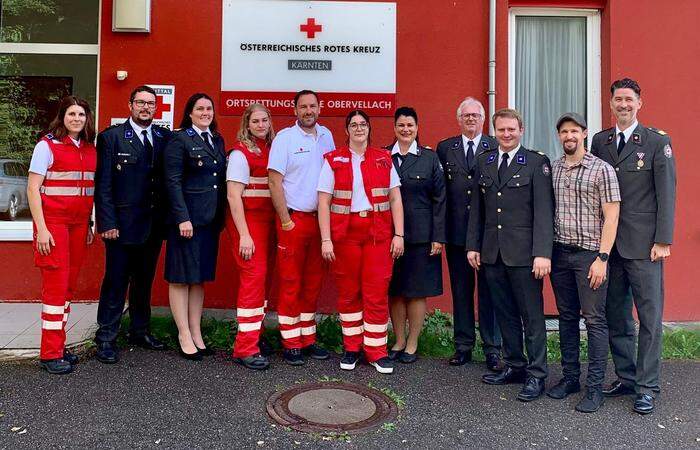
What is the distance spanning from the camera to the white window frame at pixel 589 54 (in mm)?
6066

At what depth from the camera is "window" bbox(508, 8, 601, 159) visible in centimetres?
613

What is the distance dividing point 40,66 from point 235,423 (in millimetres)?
5137

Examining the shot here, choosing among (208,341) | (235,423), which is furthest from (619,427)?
(208,341)

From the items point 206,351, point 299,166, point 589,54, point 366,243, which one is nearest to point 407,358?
point 366,243

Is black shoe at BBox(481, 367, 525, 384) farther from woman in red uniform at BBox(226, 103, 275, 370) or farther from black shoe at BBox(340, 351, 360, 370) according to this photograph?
woman in red uniform at BBox(226, 103, 275, 370)

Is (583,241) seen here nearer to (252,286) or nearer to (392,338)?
(392,338)

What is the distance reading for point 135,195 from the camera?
439cm

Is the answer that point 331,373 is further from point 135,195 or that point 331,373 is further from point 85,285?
point 85,285

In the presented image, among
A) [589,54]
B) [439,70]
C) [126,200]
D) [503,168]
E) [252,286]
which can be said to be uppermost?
[589,54]

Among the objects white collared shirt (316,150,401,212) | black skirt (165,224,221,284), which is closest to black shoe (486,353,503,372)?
white collared shirt (316,150,401,212)

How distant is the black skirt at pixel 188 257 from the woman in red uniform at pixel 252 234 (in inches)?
9.7

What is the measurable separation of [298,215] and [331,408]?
1515 millimetres

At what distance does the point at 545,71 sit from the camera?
6.17 metres

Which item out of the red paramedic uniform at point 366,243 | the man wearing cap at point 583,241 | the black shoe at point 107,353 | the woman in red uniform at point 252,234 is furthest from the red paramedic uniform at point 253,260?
the man wearing cap at point 583,241
